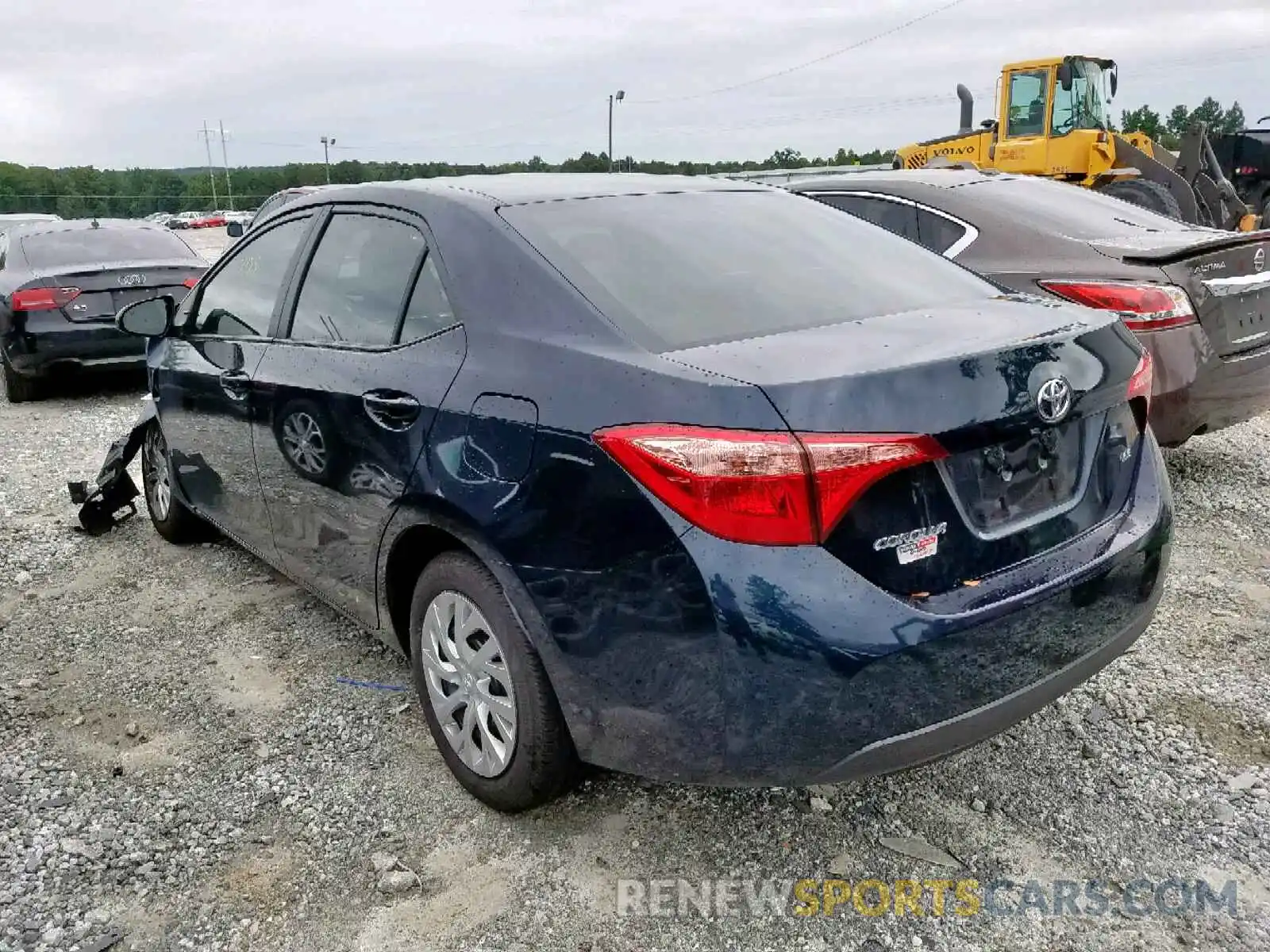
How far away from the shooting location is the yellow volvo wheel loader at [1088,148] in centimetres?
1317

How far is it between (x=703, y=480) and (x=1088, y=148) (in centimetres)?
1363

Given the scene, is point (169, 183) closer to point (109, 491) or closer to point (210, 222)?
point (210, 222)

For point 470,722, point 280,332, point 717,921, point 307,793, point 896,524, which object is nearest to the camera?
point 896,524

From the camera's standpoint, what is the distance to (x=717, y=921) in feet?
7.67

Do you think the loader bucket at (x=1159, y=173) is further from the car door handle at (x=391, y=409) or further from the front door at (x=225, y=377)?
the car door handle at (x=391, y=409)

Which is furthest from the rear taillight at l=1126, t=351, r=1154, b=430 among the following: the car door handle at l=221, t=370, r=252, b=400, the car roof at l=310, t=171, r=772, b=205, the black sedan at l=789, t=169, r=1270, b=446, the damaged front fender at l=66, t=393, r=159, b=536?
the damaged front fender at l=66, t=393, r=159, b=536

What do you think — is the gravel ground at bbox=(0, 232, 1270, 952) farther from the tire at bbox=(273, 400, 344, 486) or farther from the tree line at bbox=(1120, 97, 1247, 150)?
the tree line at bbox=(1120, 97, 1247, 150)

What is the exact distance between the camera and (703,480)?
6.56ft

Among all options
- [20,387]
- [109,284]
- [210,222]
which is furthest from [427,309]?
[210,222]

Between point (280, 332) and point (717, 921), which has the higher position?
point (280, 332)

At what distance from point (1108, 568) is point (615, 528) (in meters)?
1.17

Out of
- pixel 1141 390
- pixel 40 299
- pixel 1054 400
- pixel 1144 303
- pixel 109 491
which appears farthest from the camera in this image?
pixel 40 299

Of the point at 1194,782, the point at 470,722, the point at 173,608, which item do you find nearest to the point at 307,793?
the point at 470,722

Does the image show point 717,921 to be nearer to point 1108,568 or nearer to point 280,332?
point 1108,568
